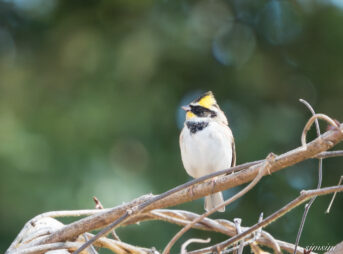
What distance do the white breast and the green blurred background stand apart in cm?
113

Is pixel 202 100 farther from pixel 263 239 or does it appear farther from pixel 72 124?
pixel 72 124

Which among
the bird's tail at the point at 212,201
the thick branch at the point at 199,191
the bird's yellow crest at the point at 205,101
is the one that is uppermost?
the bird's yellow crest at the point at 205,101

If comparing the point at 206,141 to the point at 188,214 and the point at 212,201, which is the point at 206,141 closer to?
the point at 212,201

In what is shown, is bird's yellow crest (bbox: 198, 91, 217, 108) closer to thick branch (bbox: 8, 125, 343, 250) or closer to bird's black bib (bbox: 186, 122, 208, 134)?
bird's black bib (bbox: 186, 122, 208, 134)

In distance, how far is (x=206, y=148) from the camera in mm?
2514

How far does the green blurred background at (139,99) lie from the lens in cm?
381

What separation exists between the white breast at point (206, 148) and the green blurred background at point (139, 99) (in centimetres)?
113

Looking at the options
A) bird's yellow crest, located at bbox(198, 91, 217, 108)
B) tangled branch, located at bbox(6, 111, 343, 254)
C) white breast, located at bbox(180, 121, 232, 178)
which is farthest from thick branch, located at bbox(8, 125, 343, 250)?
bird's yellow crest, located at bbox(198, 91, 217, 108)

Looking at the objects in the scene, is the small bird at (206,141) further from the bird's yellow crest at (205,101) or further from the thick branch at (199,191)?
the thick branch at (199,191)

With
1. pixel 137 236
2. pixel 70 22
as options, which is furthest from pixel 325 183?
pixel 70 22

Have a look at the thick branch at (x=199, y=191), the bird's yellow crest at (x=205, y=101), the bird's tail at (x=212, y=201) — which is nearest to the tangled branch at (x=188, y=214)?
the thick branch at (x=199, y=191)

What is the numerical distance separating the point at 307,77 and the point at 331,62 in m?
0.21

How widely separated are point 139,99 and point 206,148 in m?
2.12

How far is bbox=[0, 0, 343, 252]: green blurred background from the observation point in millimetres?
3814
